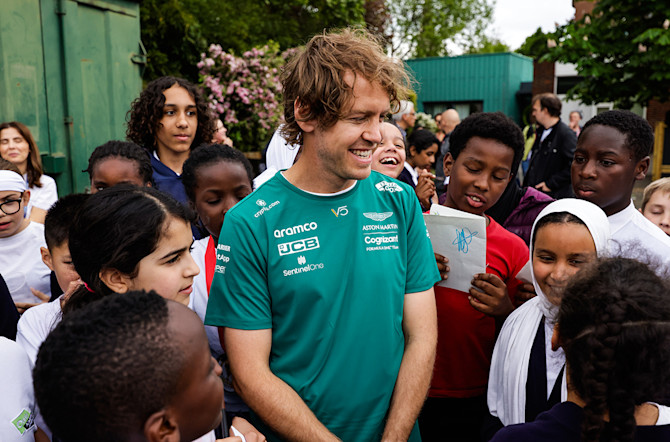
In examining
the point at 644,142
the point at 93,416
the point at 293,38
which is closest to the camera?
the point at 93,416

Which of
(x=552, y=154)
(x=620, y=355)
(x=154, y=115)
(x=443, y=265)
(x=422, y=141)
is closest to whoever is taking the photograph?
(x=620, y=355)

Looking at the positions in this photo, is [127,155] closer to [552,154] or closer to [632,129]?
[632,129]

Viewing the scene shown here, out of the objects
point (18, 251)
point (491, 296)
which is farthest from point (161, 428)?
point (18, 251)

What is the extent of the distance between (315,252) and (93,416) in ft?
2.82

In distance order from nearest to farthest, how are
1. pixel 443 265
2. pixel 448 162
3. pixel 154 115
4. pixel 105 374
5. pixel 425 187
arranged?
1. pixel 105 374
2. pixel 443 265
3. pixel 448 162
4. pixel 425 187
5. pixel 154 115

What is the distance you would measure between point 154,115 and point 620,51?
31.6ft

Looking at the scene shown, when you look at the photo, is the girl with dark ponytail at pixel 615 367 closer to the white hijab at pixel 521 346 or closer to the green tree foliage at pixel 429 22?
the white hijab at pixel 521 346

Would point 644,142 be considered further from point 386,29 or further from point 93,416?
point 386,29

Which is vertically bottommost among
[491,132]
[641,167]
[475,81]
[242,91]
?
[641,167]

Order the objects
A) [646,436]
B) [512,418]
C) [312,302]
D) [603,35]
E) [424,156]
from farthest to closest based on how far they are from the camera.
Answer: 1. [603,35]
2. [424,156]
3. [512,418]
4. [312,302]
5. [646,436]

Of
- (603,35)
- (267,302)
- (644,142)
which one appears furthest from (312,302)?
(603,35)

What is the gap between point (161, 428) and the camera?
1286mm

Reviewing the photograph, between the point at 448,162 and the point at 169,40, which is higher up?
the point at 169,40

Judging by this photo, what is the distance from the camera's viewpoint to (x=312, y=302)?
72.2 inches
